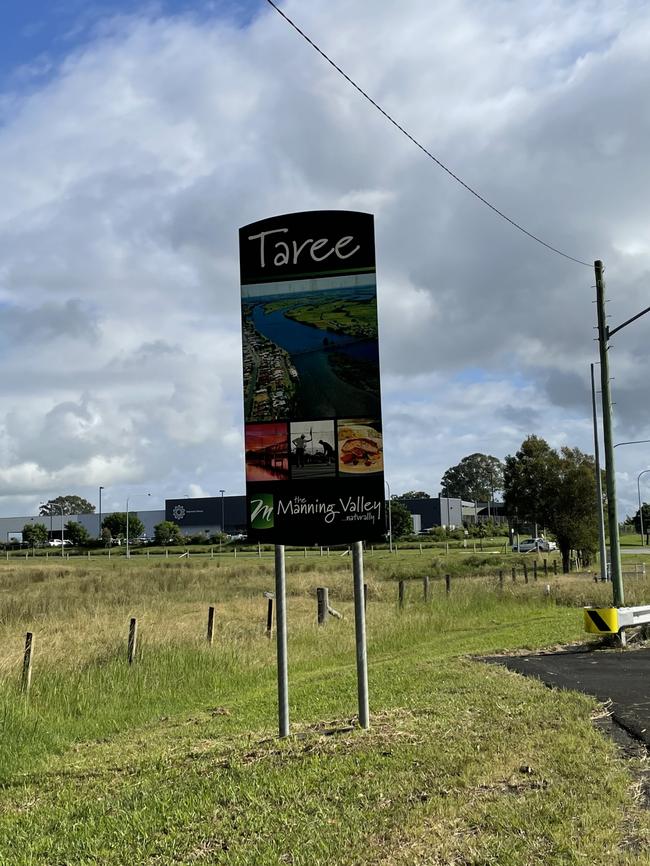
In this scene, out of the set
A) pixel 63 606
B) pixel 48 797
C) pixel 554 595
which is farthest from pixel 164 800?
pixel 63 606

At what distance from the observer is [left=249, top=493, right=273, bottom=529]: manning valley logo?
792 centimetres

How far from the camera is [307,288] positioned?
7.96 m

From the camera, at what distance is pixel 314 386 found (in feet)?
25.7

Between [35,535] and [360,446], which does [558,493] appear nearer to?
[360,446]

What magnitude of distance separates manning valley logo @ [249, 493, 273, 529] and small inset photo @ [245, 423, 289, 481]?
0.17 meters

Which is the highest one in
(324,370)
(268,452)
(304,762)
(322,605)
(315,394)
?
(324,370)

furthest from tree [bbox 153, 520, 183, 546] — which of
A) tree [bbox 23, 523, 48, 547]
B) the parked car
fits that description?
the parked car

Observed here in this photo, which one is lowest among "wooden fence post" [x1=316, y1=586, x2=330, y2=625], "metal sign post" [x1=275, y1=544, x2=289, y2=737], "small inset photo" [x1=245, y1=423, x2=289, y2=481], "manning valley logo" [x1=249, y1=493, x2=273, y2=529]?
"wooden fence post" [x1=316, y1=586, x2=330, y2=625]

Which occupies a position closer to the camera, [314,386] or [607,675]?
[314,386]

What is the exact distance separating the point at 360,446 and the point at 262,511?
3.65ft

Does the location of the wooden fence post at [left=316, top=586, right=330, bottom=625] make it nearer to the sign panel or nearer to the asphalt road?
the asphalt road

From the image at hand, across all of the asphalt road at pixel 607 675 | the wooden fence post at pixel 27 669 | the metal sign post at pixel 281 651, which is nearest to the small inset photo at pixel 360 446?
the metal sign post at pixel 281 651

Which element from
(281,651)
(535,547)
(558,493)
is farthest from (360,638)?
(535,547)

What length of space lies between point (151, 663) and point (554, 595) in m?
14.2
